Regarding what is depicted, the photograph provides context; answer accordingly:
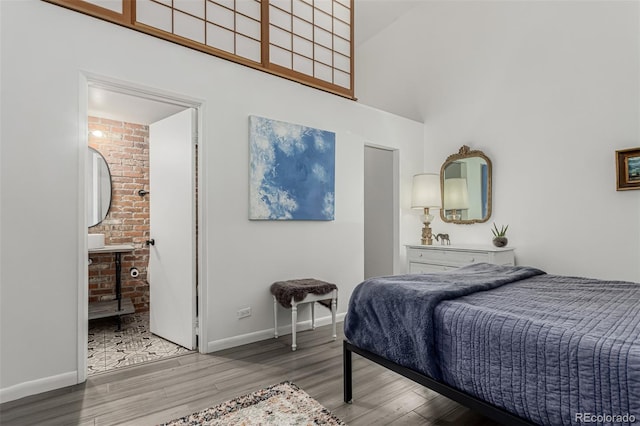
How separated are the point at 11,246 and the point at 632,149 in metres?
4.65

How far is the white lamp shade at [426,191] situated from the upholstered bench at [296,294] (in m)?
1.81

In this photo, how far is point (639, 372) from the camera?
1.08 metres

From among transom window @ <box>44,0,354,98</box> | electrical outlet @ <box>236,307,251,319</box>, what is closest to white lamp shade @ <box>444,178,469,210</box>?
transom window @ <box>44,0,354,98</box>

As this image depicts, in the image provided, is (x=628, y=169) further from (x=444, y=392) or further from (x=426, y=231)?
(x=444, y=392)

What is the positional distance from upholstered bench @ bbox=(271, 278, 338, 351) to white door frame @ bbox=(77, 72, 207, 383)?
62 centimetres

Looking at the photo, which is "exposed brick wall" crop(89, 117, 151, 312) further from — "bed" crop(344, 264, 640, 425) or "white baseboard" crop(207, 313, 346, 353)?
"bed" crop(344, 264, 640, 425)

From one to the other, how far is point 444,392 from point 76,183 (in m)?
2.56

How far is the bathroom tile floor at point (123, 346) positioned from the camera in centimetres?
270

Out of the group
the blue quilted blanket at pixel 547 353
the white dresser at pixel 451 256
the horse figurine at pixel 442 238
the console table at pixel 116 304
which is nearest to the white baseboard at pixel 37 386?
the console table at pixel 116 304

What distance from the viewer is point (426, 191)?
436 centimetres

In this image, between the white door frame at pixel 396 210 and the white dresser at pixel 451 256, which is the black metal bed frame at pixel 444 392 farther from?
the white door frame at pixel 396 210

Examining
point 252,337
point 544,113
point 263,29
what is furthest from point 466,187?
point 252,337

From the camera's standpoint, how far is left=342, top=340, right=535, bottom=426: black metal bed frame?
1395mm

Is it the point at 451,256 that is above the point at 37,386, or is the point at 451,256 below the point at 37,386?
above
